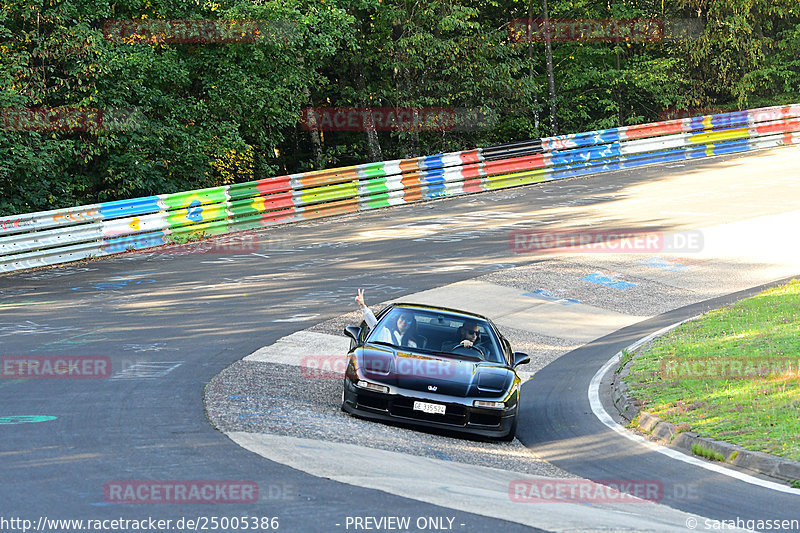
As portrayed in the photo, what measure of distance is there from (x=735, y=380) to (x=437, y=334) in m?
3.93

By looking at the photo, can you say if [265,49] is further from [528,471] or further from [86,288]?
[528,471]

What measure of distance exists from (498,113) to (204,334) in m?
→ 25.7

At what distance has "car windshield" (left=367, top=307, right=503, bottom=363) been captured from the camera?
11219mm

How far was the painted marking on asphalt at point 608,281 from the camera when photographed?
782 inches

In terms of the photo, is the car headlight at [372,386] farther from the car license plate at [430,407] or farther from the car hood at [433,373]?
the car license plate at [430,407]

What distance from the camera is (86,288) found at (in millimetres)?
18281

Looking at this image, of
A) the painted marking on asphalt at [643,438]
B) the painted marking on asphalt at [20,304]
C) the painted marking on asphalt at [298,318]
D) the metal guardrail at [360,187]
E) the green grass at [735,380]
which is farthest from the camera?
the metal guardrail at [360,187]

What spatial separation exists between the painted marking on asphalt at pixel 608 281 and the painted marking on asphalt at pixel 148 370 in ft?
34.5

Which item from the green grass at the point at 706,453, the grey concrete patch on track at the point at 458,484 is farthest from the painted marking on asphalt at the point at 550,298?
the grey concrete patch on track at the point at 458,484

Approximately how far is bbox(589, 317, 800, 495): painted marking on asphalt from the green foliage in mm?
15382

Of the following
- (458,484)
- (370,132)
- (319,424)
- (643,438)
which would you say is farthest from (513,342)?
(370,132)

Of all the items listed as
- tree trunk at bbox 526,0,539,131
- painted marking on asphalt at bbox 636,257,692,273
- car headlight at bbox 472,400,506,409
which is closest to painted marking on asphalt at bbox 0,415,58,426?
car headlight at bbox 472,400,506,409

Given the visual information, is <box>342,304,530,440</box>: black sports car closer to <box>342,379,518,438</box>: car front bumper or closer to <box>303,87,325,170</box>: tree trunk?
<box>342,379,518,438</box>: car front bumper

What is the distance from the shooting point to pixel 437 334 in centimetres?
1147
